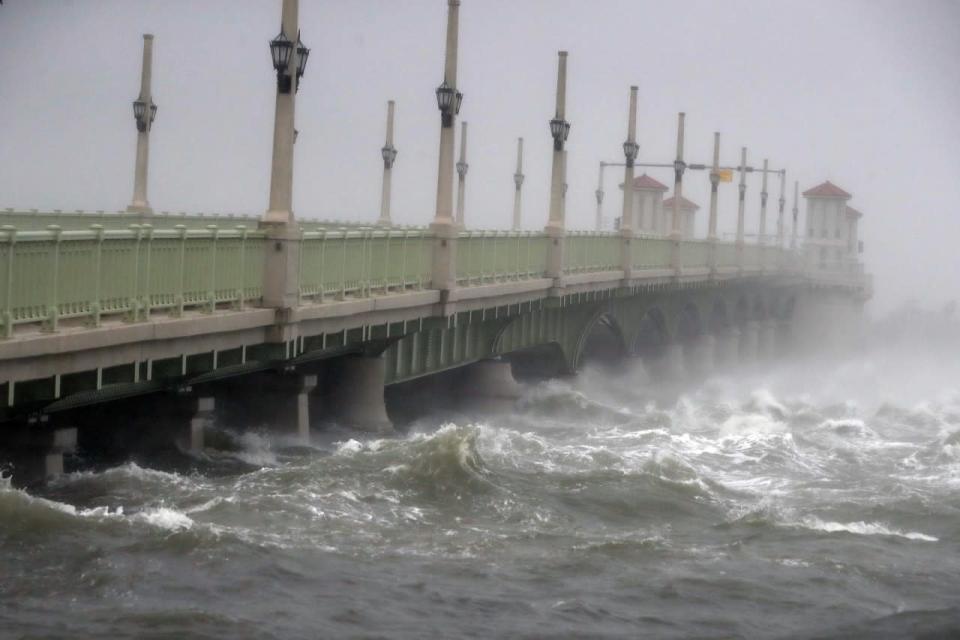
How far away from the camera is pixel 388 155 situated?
58312 mm

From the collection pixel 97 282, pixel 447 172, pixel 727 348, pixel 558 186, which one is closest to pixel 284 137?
pixel 97 282

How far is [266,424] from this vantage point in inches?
1172

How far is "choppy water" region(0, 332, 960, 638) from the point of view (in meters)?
17.9

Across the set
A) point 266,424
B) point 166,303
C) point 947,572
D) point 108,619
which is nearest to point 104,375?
point 166,303

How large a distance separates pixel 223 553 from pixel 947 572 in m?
9.51

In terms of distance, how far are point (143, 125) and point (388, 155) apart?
627 inches

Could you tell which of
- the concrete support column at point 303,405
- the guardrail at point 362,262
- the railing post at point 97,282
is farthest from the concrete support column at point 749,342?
the railing post at point 97,282

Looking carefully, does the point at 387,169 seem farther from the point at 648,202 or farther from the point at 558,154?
the point at 648,202

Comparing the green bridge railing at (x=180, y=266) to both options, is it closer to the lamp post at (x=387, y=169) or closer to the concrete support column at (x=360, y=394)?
the concrete support column at (x=360, y=394)

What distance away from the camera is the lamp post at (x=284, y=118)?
2505 cm

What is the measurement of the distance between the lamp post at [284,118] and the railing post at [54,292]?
5845 millimetres

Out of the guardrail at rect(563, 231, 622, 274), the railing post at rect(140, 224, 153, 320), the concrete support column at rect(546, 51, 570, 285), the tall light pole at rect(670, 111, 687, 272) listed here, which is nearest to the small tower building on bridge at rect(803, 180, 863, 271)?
the tall light pole at rect(670, 111, 687, 272)

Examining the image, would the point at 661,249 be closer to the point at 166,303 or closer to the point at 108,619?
the point at 166,303

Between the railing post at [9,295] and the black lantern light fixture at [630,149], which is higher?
the black lantern light fixture at [630,149]
